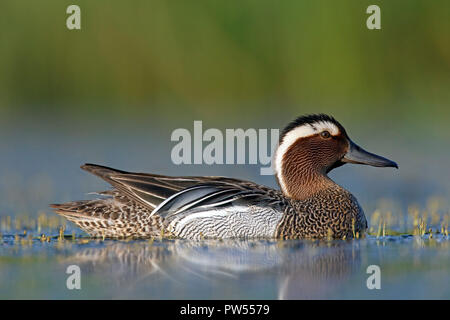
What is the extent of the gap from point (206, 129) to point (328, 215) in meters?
5.67

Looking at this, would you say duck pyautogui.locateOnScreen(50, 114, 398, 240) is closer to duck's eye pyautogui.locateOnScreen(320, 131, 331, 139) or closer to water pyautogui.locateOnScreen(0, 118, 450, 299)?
water pyautogui.locateOnScreen(0, 118, 450, 299)

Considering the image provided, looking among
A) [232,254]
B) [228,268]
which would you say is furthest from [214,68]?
[228,268]

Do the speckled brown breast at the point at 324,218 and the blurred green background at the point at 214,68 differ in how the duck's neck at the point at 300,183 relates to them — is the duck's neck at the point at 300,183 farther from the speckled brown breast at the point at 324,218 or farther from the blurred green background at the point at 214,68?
the blurred green background at the point at 214,68

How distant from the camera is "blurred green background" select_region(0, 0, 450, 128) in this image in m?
15.8

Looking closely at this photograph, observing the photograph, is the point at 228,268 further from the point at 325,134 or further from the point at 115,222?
the point at 325,134

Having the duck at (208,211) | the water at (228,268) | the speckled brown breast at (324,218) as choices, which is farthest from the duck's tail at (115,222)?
the speckled brown breast at (324,218)

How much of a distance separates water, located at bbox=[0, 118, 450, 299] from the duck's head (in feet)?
2.50

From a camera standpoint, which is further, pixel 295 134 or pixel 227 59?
pixel 227 59

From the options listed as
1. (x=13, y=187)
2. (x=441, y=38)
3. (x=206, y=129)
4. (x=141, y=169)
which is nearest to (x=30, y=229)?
(x=13, y=187)

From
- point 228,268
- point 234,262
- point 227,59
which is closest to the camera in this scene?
point 228,268

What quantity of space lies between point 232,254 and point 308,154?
1910 mm

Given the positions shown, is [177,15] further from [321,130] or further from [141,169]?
[321,130]

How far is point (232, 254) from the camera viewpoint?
8016 mm

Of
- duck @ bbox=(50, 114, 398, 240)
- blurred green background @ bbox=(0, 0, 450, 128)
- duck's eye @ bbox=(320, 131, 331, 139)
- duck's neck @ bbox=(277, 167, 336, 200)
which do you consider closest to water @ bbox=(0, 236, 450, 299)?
duck @ bbox=(50, 114, 398, 240)
